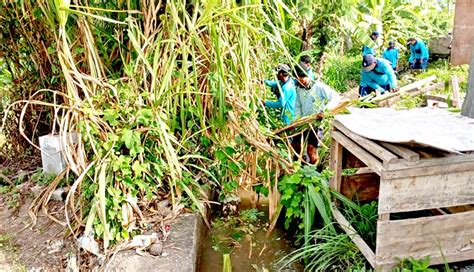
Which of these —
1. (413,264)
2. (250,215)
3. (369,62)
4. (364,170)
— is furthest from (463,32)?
(369,62)

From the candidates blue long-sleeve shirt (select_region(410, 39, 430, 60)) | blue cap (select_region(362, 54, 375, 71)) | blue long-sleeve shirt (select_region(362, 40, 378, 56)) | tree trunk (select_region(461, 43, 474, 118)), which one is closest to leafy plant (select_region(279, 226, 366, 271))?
tree trunk (select_region(461, 43, 474, 118))

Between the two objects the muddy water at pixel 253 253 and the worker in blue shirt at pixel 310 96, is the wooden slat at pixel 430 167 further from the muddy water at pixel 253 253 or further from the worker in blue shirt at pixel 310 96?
the worker in blue shirt at pixel 310 96

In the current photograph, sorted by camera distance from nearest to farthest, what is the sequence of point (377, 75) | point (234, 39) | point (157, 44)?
1. point (157, 44)
2. point (234, 39)
3. point (377, 75)

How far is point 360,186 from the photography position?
11.1 ft

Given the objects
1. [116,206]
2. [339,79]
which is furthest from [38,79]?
[339,79]

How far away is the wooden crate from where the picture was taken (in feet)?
7.83

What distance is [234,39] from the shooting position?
3338mm

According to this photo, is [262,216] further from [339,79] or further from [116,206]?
[339,79]

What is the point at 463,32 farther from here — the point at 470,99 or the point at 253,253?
the point at 253,253

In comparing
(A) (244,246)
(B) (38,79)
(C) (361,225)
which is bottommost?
(A) (244,246)

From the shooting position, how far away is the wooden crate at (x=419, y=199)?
2387mm

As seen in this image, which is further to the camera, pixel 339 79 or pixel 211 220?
pixel 339 79

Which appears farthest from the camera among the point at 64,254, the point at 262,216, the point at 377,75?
the point at 377,75

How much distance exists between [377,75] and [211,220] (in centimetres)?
402
